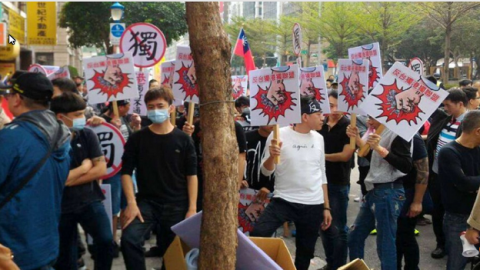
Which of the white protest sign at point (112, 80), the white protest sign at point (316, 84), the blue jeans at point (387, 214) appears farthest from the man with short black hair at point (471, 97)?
the white protest sign at point (112, 80)

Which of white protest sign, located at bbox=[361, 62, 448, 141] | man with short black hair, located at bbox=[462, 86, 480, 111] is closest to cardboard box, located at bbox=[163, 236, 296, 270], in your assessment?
white protest sign, located at bbox=[361, 62, 448, 141]

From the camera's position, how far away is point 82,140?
471 centimetres

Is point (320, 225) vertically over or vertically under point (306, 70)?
under

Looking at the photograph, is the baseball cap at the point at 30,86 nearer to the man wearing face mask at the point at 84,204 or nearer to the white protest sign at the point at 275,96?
the man wearing face mask at the point at 84,204

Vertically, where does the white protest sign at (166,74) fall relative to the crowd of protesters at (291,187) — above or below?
above

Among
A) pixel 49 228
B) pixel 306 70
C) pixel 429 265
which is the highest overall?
pixel 306 70

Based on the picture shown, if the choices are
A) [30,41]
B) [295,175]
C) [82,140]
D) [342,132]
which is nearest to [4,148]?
[82,140]

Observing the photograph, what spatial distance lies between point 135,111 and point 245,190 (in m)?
2.38

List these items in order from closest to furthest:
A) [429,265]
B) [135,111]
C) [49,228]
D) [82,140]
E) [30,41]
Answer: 1. [49,228]
2. [82,140]
3. [429,265]
4. [135,111]
5. [30,41]

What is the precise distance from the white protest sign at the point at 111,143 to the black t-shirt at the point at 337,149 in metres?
2.08

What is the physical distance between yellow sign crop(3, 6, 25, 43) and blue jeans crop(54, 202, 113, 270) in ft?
57.7

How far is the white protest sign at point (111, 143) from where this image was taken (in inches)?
220

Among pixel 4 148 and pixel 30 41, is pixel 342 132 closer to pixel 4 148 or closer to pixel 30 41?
pixel 4 148

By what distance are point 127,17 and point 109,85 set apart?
63.4ft
